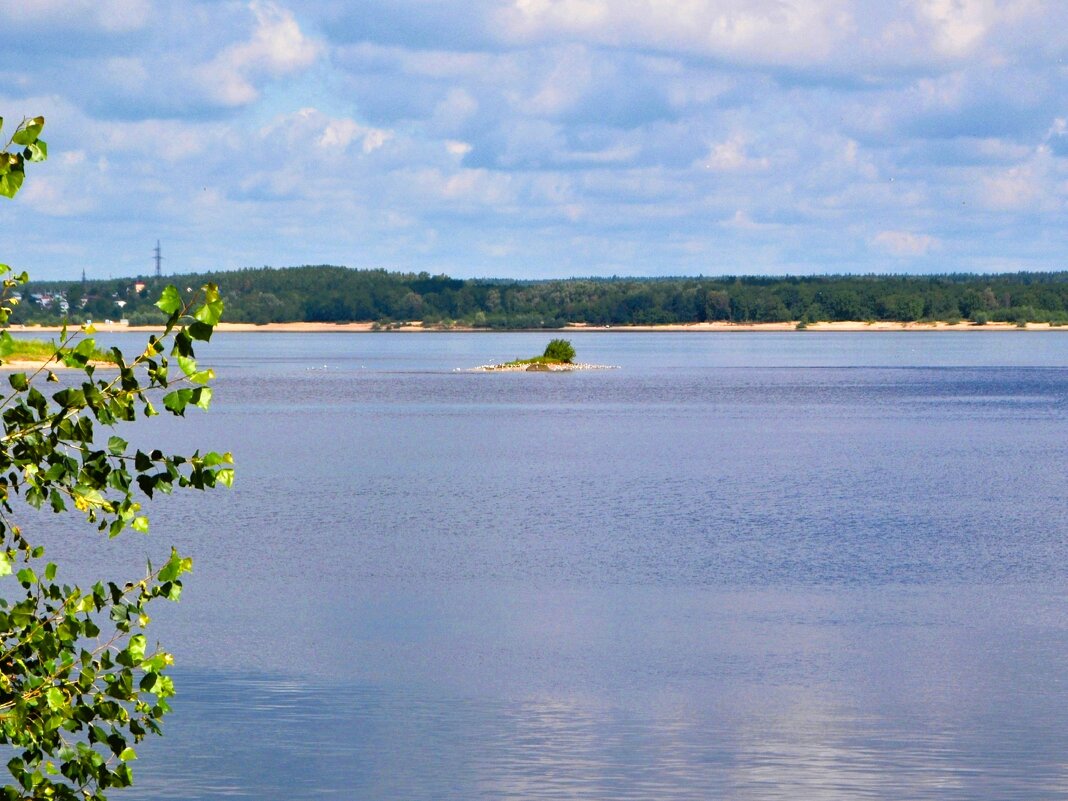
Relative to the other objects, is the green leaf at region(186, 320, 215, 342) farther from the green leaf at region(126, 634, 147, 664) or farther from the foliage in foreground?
the green leaf at region(126, 634, 147, 664)

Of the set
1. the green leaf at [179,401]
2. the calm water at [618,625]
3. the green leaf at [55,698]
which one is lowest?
the calm water at [618,625]

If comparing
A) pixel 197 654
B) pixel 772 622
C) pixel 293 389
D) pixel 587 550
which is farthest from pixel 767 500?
pixel 293 389

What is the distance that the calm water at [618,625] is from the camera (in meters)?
16.9

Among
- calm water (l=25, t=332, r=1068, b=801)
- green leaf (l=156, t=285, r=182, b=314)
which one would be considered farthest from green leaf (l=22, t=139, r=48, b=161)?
calm water (l=25, t=332, r=1068, b=801)

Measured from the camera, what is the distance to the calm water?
55.5 ft

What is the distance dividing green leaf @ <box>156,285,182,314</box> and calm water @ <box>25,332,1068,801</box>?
982 centimetres

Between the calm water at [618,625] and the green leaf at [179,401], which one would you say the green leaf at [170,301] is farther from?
the calm water at [618,625]

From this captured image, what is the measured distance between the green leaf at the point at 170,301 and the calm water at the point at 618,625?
32.2ft

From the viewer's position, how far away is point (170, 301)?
7180mm

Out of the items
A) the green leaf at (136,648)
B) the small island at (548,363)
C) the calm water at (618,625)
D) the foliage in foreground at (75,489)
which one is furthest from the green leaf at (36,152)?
the small island at (548,363)

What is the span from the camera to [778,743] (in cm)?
1764

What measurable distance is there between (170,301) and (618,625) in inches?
717

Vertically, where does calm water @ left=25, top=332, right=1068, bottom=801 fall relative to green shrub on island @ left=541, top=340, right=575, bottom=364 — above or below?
below

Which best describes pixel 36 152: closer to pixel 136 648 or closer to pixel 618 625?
pixel 136 648
